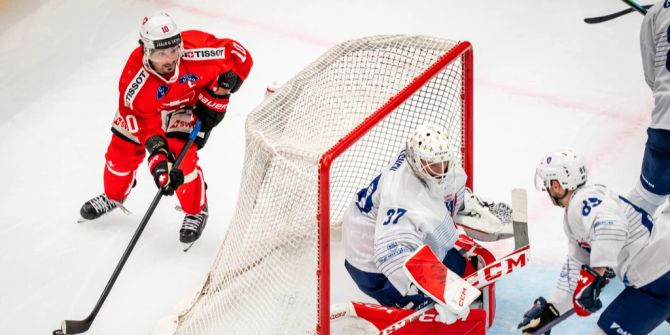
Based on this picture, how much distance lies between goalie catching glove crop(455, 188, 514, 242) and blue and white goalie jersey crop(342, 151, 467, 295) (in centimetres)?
19

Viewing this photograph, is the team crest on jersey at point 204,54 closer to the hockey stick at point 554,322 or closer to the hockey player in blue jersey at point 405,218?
the hockey player in blue jersey at point 405,218

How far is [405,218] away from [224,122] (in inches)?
74.8

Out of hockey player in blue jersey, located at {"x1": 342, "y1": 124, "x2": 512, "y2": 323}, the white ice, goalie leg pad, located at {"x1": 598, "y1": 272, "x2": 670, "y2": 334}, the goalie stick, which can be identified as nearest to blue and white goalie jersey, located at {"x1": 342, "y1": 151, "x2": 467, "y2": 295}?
hockey player in blue jersey, located at {"x1": 342, "y1": 124, "x2": 512, "y2": 323}

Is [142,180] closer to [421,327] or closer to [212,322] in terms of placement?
[212,322]

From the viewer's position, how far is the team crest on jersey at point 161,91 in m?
3.82

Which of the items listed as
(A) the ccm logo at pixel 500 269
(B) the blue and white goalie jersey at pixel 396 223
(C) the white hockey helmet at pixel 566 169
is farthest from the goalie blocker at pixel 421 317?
(C) the white hockey helmet at pixel 566 169

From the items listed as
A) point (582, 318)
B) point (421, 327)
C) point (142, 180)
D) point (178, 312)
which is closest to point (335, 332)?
point (421, 327)

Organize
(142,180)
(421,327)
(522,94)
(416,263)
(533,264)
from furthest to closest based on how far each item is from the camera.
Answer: (522,94)
(142,180)
(533,264)
(421,327)
(416,263)

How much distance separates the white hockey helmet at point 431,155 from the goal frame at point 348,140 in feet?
0.42

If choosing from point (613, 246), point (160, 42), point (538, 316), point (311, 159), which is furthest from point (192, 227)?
point (613, 246)

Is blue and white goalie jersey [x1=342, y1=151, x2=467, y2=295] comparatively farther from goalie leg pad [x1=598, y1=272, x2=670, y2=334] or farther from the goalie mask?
the goalie mask

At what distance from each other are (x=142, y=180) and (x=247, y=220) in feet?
4.21

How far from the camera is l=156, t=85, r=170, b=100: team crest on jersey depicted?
151 inches

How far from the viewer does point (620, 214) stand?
9.90 ft
